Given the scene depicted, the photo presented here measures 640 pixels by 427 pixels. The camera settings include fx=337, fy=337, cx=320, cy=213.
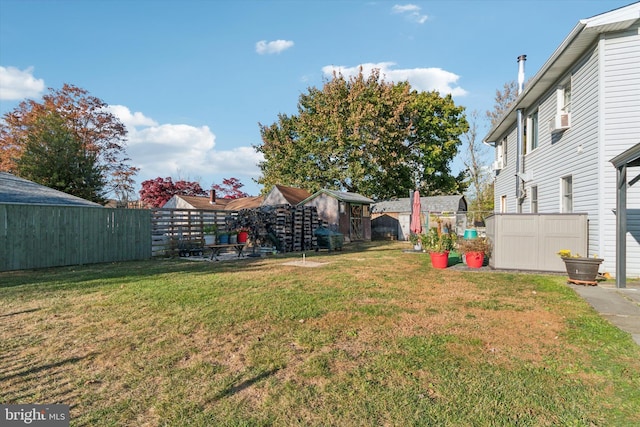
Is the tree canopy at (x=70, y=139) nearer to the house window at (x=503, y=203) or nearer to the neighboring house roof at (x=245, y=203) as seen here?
the neighboring house roof at (x=245, y=203)

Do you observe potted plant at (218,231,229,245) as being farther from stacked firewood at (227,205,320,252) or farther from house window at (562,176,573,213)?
house window at (562,176,573,213)

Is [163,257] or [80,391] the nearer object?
[80,391]

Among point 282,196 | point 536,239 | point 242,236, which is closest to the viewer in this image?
point 536,239

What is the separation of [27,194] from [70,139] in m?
11.0

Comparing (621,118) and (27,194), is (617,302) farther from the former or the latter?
(27,194)

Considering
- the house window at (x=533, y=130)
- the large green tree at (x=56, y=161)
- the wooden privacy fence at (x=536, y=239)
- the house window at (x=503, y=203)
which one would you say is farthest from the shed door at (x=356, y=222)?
the large green tree at (x=56, y=161)

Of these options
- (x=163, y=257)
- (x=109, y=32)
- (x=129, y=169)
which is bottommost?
(x=163, y=257)

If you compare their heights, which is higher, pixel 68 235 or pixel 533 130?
pixel 533 130

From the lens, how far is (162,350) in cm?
359

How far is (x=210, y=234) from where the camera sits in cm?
1530

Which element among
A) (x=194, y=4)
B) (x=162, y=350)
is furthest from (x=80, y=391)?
(x=194, y=4)

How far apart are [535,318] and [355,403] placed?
357cm

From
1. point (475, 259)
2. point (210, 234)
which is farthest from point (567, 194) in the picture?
point (210, 234)

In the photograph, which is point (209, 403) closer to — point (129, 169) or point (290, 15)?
point (290, 15)
